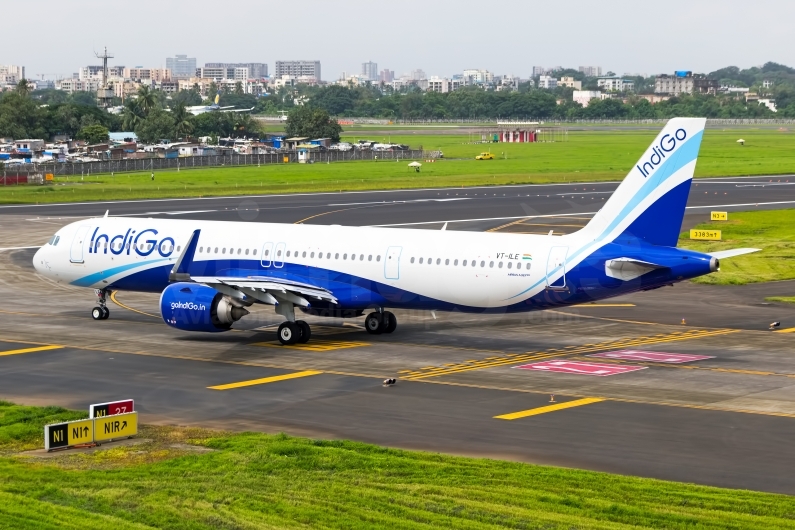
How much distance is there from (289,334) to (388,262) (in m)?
4.66

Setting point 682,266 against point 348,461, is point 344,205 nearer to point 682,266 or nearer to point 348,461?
point 682,266

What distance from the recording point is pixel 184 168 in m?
166

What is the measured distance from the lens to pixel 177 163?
16888cm

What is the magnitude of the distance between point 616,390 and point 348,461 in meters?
12.1

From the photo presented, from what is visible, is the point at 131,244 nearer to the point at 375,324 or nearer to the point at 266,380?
the point at 375,324

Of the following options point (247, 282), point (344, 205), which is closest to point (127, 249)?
point (247, 282)

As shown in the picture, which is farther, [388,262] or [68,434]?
[388,262]

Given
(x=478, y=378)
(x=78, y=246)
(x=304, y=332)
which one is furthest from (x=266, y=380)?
(x=78, y=246)

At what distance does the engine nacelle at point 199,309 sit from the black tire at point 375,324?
574cm

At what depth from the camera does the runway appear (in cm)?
2989

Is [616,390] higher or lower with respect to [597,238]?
lower

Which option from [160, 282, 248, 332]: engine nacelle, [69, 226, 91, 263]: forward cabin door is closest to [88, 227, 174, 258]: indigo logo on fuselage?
[69, 226, 91, 263]: forward cabin door

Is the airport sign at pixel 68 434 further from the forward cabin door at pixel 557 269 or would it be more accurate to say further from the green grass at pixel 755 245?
the green grass at pixel 755 245

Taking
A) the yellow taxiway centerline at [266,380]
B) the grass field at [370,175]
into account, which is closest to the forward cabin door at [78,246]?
the yellow taxiway centerline at [266,380]
